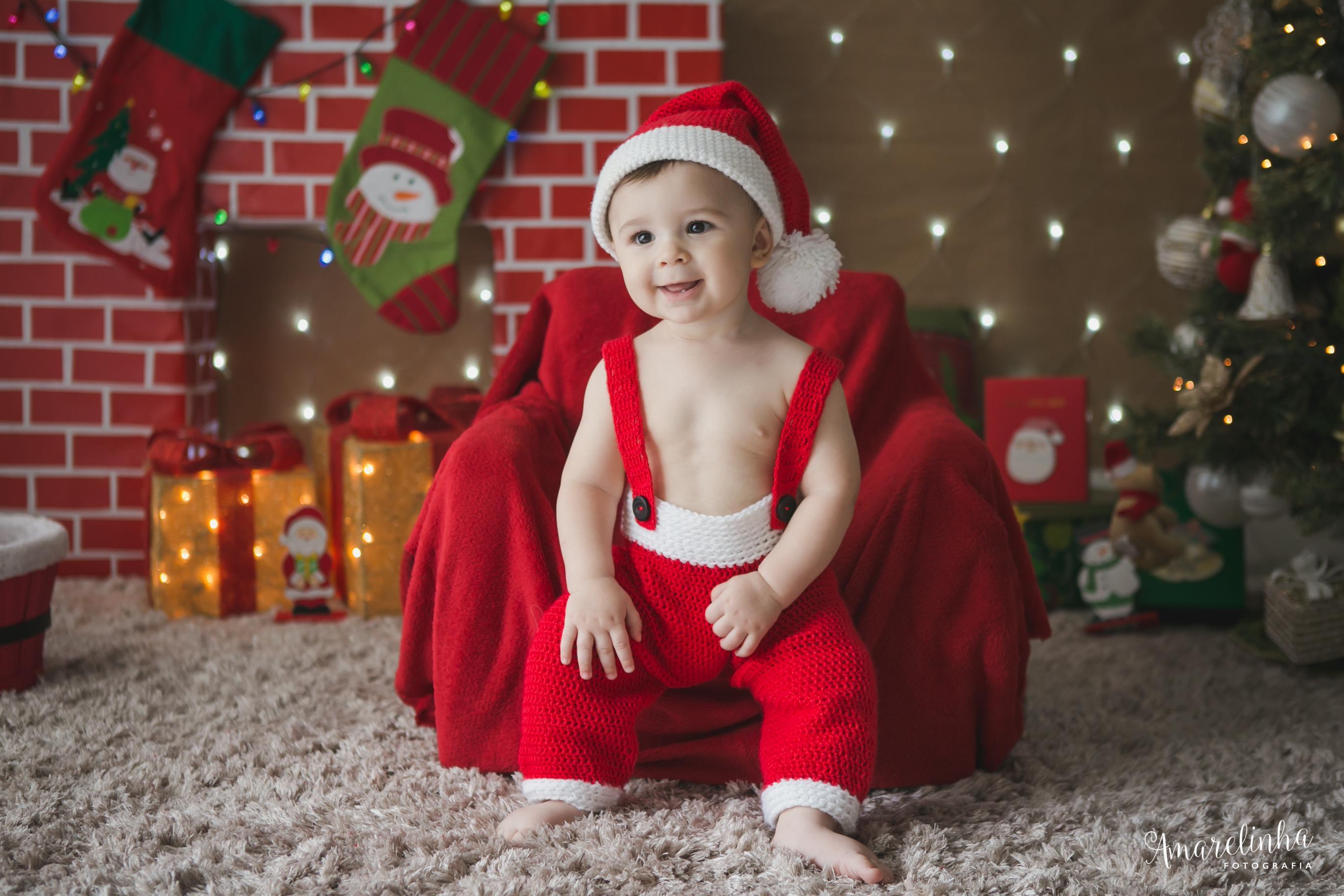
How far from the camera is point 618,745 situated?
1158 mm

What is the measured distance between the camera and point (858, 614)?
1308mm

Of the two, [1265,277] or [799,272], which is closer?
[799,272]

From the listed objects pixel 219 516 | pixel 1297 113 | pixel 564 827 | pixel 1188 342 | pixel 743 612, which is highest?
pixel 1297 113

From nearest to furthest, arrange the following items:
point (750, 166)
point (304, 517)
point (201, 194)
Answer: point (750, 166) < point (304, 517) < point (201, 194)

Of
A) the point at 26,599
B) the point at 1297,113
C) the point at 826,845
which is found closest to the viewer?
the point at 826,845

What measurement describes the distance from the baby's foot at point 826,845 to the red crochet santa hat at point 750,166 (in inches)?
23.2

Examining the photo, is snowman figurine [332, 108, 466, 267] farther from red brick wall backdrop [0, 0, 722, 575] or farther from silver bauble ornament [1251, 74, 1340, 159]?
silver bauble ornament [1251, 74, 1340, 159]

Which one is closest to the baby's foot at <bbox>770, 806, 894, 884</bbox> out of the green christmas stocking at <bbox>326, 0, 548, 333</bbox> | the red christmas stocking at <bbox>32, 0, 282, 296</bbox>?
the green christmas stocking at <bbox>326, 0, 548, 333</bbox>

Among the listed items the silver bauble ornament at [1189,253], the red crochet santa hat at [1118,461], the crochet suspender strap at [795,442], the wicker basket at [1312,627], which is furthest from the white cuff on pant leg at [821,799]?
the silver bauble ornament at [1189,253]

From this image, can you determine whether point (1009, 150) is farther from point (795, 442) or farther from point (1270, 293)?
point (795, 442)

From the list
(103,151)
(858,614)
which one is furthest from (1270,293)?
(103,151)

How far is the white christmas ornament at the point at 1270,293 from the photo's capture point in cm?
187

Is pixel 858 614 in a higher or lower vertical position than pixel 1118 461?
lower

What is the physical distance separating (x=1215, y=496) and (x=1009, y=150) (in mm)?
1047
